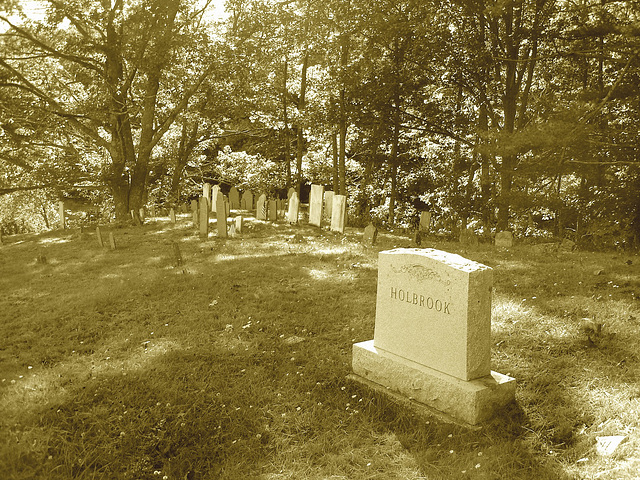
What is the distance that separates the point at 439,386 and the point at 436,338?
396 millimetres

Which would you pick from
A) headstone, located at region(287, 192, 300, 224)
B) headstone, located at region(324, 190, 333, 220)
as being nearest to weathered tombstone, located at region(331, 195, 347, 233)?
headstone, located at region(287, 192, 300, 224)

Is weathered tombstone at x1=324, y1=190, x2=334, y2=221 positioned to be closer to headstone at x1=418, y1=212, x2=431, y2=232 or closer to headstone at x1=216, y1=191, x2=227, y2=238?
headstone at x1=418, y1=212, x2=431, y2=232

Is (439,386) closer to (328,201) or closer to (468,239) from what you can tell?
(468,239)

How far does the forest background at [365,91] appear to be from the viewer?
14531 millimetres

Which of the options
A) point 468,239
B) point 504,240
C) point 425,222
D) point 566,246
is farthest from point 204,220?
point 566,246

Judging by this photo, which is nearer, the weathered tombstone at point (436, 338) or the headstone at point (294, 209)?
the weathered tombstone at point (436, 338)

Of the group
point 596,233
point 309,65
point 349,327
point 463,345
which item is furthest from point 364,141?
point 463,345

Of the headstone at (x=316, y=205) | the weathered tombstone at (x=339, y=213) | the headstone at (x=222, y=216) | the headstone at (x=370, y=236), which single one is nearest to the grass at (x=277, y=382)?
the headstone at (x=370, y=236)

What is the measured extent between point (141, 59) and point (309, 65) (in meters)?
8.80

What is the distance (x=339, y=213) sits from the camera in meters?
13.4

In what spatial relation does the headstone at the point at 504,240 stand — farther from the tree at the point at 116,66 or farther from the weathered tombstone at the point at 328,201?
the tree at the point at 116,66

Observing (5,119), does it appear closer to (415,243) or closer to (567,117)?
(415,243)

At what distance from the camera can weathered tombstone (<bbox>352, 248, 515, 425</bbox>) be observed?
4.28 meters

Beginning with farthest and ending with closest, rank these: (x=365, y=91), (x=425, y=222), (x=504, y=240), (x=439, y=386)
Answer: (x=365, y=91) < (x=425, y=222) < (x=504, y=240) < (x=439, y=386)
